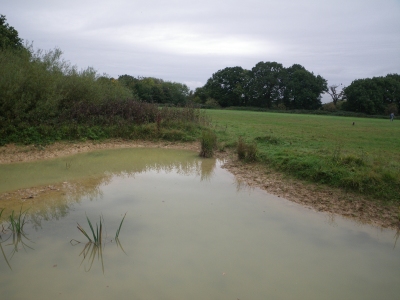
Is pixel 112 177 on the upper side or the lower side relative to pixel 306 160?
lower

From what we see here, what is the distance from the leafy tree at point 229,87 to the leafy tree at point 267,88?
7.42 feet

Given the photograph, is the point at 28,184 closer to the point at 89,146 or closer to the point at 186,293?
the point at 89,146

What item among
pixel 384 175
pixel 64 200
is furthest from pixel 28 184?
Result: pixel 384 175

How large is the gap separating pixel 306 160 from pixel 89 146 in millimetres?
9733

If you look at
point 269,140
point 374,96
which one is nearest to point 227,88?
point 374,96

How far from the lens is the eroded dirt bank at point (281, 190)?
7.29m

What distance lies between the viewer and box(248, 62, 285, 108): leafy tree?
7494 centimetres

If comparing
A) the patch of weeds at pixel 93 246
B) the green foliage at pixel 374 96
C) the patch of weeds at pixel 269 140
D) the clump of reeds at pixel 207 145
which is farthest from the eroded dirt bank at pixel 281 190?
the green foliage at pixel 374 96

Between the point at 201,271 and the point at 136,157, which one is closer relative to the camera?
the point at 201,271

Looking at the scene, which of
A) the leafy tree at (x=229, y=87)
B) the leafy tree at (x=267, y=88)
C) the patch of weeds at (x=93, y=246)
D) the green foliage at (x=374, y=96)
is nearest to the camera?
the patch of weeds at (x=93, y=246)

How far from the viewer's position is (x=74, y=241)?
5.46 meters

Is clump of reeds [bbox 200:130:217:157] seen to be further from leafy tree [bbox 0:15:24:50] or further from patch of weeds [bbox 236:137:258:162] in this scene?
leafy tree [bbox 0:15:24:50]

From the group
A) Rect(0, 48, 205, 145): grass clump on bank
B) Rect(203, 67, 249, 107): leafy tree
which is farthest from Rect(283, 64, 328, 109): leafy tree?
Rect(0, 48, 205, 145): grass clump on bank

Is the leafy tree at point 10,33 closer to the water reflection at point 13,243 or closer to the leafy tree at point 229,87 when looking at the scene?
the water reflection at point 13,243
